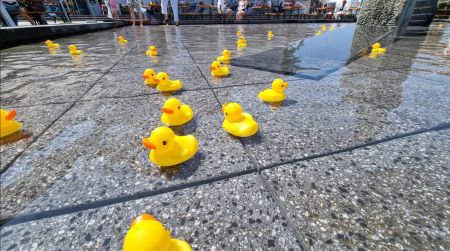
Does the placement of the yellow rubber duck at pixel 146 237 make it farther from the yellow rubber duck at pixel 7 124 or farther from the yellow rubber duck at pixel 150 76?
the yellow rubber duck at pixel 150 76

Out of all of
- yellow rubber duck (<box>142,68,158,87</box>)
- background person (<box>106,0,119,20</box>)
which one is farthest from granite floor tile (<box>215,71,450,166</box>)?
background person (<box>106,0,119,20</box>)

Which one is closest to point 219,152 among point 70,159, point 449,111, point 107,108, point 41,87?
point 70,159

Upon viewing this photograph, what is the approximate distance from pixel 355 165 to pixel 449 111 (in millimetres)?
1748

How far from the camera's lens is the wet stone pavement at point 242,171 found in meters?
1.20

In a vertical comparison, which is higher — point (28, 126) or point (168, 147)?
point (168, 147)

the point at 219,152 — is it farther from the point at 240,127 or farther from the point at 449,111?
the point at 449,111

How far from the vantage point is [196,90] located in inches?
125

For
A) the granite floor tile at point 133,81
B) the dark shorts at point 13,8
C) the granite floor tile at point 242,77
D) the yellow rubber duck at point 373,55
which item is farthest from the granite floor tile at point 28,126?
the dark shorts at point 13,8

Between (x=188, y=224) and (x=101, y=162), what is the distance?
3.11ft

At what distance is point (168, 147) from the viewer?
5.17ft

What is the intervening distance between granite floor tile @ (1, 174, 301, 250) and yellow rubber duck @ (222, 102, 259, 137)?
622mm

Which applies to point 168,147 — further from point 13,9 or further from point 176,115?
point 13,9

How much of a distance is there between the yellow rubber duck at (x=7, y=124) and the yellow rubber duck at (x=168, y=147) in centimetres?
140

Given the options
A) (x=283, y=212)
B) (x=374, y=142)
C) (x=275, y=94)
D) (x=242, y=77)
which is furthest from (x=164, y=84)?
(x=374, y=142)
